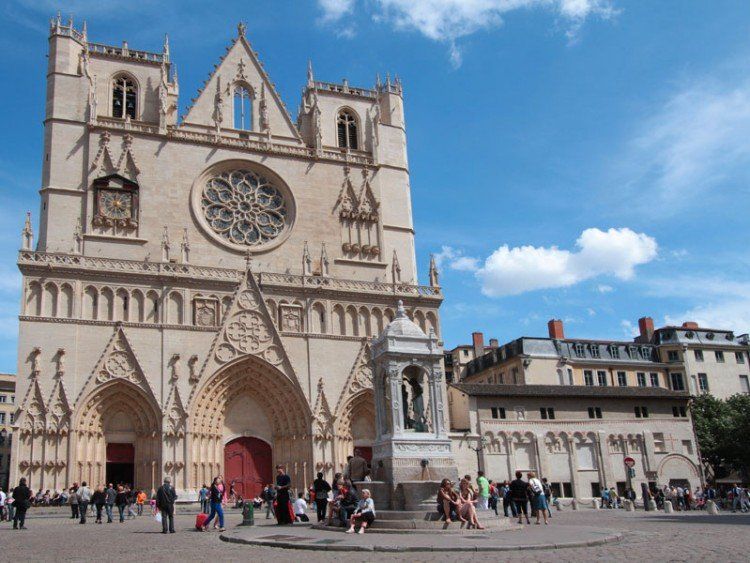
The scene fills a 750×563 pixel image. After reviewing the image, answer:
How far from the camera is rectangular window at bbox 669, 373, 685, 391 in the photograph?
Answer: 55312mm

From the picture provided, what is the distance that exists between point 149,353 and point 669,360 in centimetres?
3887

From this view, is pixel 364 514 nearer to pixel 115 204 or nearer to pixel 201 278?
pixel 201 278

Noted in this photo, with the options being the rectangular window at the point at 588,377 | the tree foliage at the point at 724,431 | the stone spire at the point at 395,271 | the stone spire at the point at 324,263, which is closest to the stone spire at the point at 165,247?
the stone spire at the point at 324,263

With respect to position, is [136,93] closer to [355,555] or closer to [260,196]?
[260,196]

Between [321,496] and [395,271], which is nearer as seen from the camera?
[321,496]

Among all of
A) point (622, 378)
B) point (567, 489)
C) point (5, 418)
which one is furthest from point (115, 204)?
point (5, 418)

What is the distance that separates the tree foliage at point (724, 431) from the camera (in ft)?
153

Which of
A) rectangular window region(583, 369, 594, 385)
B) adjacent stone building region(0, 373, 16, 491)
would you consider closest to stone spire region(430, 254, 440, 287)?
rectangular window region(583, 369, 594, 385)

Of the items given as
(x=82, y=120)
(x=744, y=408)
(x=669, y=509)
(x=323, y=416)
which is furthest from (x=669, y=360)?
(x=82, y=120)

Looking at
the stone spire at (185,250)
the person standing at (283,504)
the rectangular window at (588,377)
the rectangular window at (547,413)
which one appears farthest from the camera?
the rectangular window at (588,377)

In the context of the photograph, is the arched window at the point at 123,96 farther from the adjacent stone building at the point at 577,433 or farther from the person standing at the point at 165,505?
the person standing at the point at 165,505

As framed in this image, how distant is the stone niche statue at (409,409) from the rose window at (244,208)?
66.6ft

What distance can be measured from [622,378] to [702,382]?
6189mm

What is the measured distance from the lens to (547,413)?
43781mm
